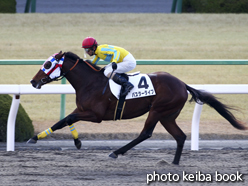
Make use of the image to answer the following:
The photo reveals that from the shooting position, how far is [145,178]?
175 inches

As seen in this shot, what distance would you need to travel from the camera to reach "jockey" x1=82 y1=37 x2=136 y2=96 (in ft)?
16.8

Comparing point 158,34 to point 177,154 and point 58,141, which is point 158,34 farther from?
point 177,154

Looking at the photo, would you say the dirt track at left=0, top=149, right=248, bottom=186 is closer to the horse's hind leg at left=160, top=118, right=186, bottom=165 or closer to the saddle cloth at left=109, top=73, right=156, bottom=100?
the horse's hind leg at left=160, top=118, right=186, bottom=165

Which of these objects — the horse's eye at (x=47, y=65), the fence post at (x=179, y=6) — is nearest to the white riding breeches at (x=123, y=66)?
the horse's eye at (x=47, y=65)

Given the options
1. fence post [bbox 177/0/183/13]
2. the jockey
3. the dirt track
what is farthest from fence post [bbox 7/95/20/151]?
fence post [bbox 177/0/183/13]

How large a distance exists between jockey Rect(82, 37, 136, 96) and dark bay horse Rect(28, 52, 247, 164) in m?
0.15

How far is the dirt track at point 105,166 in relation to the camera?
4.34 m

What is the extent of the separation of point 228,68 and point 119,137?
4.49 meters

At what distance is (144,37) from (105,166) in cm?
1025

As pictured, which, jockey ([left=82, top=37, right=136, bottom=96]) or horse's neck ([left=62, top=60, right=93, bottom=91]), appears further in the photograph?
horse's neck ([left=62, top=60, right=93, bottom=91])

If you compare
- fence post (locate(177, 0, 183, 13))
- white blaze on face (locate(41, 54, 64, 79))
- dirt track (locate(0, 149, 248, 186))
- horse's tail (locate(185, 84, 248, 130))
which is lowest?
dirt track (locate(0, 149, 248, 186))

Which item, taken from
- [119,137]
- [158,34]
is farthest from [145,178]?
[158,34]

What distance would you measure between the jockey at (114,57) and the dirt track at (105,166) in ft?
2.70

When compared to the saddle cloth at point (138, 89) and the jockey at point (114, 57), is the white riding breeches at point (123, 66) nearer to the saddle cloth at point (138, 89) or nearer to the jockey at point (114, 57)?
the jockey at point (114, 57)
